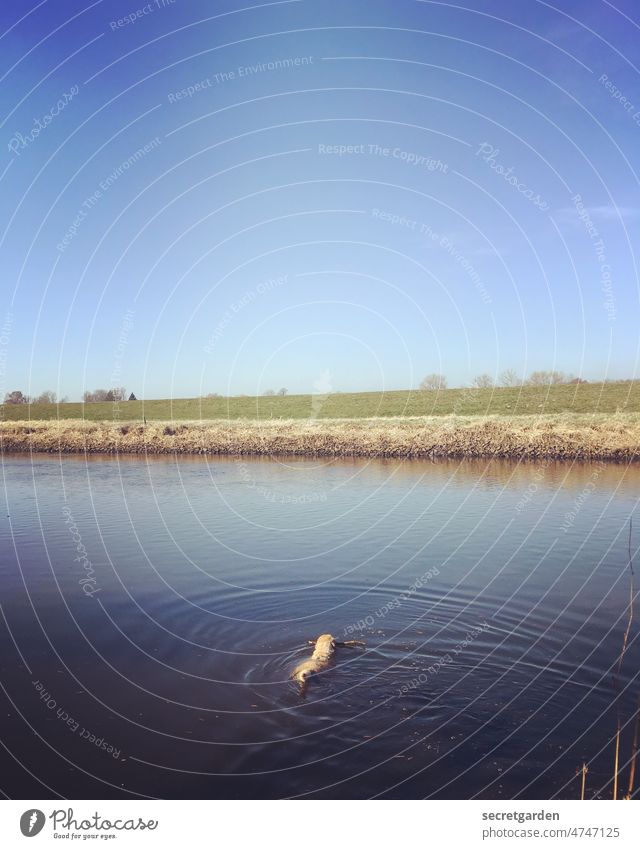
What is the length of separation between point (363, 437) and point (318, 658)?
3857cm

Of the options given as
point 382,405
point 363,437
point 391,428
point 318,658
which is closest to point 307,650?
point 318,658

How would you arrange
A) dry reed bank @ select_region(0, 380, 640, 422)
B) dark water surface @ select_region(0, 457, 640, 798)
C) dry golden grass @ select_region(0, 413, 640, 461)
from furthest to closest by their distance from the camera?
1. dry reed bank @ select_region(0, 380, 640, 422)
2. dry golden grass @ select_region(0, 413, 640, 461)
3. dark water surface @ select_region(0, 457, 640, 798)

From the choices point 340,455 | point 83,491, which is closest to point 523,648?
point 83,491

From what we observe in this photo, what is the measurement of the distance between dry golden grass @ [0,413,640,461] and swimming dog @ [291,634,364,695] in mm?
32299

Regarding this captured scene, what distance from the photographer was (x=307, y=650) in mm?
11977

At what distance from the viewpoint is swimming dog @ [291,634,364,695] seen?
10.7m

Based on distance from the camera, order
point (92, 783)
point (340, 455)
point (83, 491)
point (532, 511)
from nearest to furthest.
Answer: point (92, 783) → point (532, 511) → point (83, 491) → point (340, 455)

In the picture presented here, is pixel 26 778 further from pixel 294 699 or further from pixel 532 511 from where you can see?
pixel 532 511

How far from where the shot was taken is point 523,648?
39.1 feet

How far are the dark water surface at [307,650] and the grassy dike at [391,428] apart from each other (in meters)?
17.9

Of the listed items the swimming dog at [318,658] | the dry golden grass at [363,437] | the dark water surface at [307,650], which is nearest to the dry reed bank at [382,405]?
the dry golden grass at [363,437]

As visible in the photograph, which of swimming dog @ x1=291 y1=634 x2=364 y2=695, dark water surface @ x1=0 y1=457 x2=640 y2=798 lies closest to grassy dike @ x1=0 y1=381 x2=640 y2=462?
dark water surface @ x1=0 y1=457 x2=640 y2=798

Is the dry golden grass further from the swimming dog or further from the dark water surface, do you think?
the swimming dog

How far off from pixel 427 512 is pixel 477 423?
25027 millimetres
